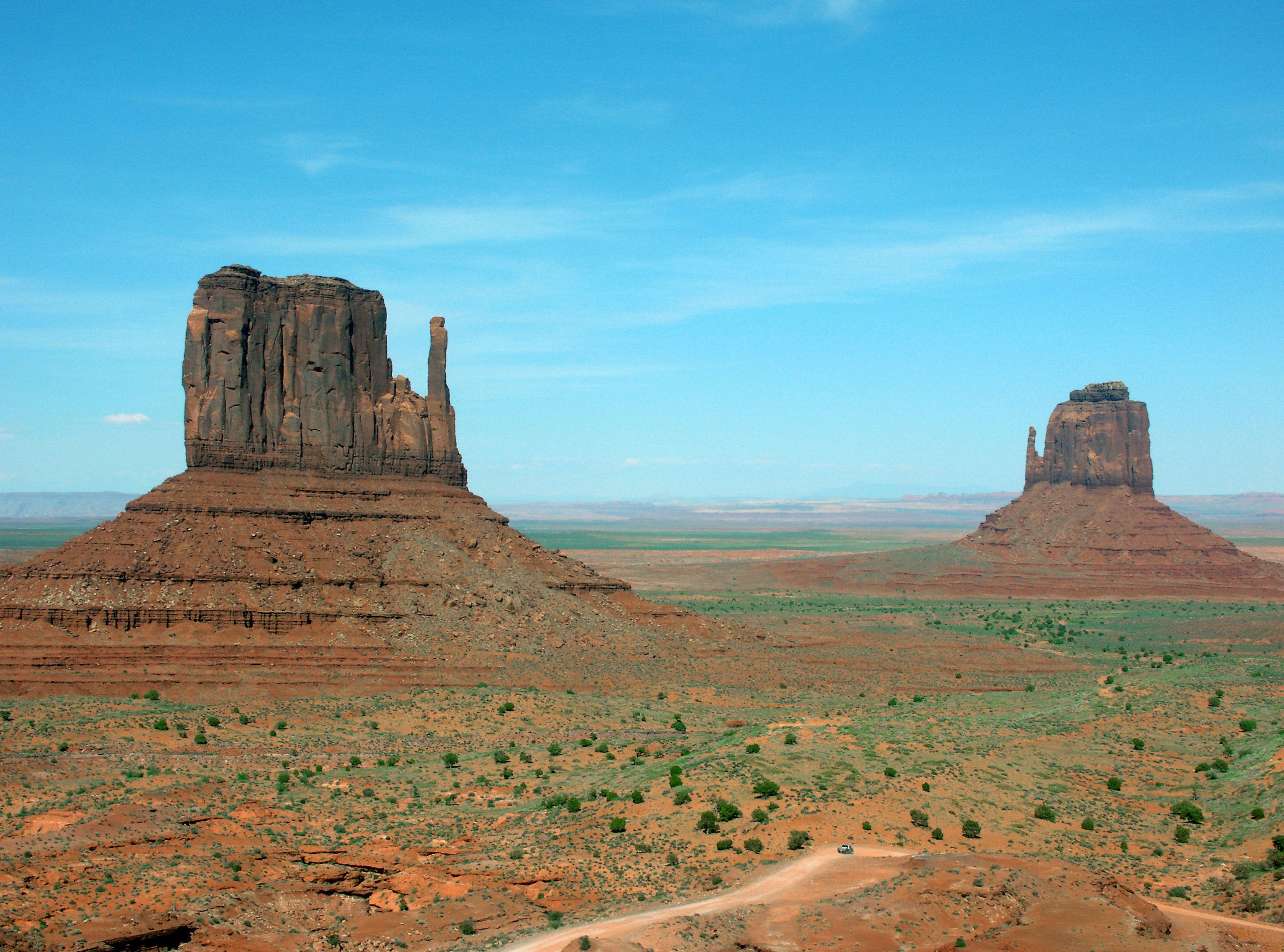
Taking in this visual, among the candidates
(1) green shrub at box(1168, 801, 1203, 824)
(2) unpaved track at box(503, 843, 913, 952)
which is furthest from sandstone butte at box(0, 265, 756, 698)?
(1) green shrub at box(1168, 801, 1203, 824)

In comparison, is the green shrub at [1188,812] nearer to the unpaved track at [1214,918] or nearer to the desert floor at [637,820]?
the desert floor at [637,820]

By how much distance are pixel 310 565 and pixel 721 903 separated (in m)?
43.2

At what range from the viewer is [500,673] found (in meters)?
65.2

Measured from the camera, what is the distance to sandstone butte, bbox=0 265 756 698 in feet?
200

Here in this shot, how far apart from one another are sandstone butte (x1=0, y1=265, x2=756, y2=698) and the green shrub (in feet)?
112

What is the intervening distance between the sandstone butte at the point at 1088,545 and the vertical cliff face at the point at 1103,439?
5.3 inches

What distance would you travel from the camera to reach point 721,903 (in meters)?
30.7

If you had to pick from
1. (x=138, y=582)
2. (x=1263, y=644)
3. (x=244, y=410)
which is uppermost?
(x=244, y=410)

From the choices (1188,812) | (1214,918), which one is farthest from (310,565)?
(1214,918)

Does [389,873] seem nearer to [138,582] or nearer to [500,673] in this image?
[500,673]

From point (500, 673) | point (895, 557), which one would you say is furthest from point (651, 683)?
point (895, 557)

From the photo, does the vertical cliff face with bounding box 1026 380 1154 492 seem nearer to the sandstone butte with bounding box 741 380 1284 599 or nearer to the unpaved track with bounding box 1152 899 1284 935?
the sandstone butte with bounding box 741 380 1284 599

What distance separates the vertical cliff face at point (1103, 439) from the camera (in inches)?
5812

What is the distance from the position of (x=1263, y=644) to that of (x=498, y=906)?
82.2 m
